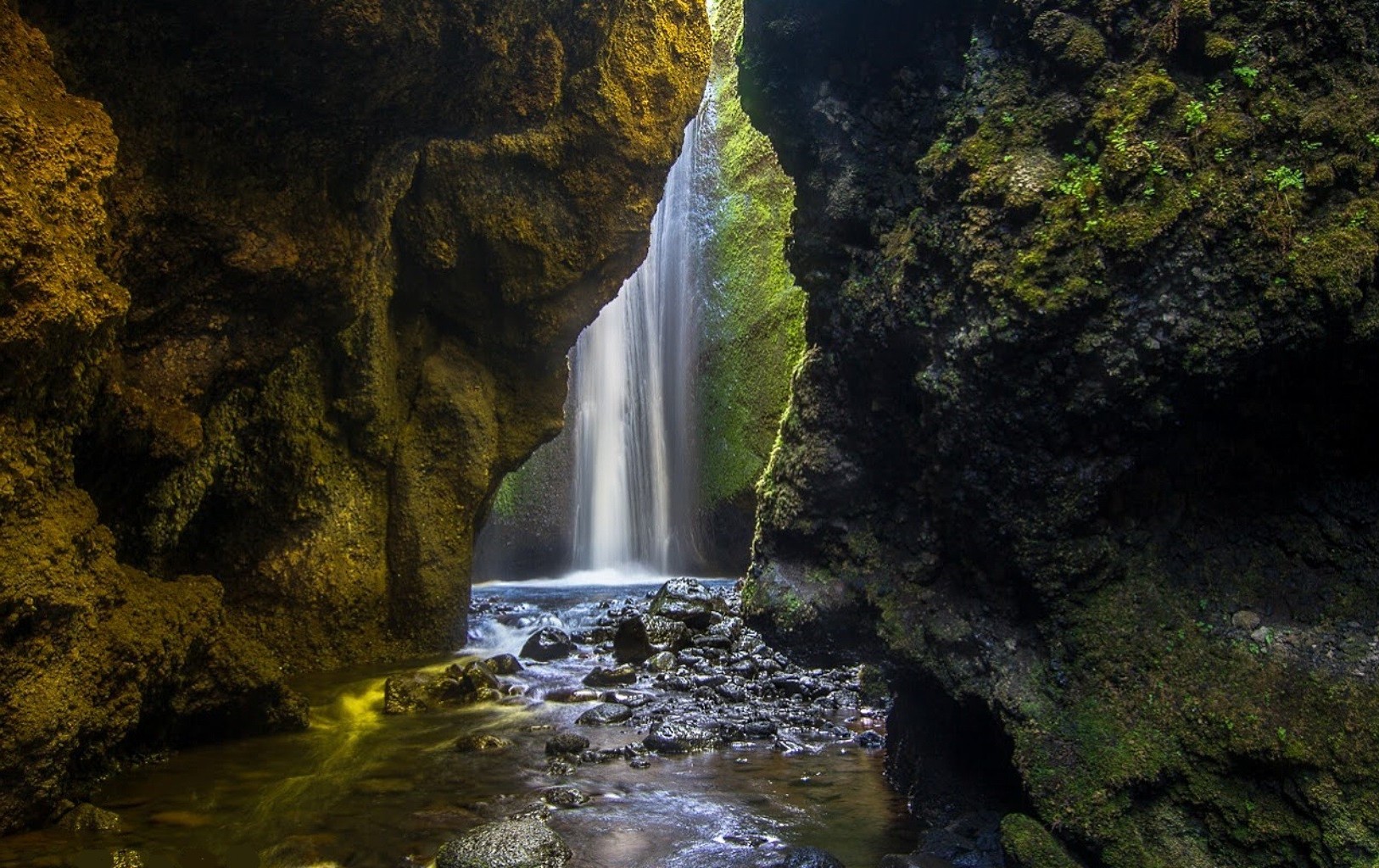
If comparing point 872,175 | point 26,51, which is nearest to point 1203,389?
point 872,175

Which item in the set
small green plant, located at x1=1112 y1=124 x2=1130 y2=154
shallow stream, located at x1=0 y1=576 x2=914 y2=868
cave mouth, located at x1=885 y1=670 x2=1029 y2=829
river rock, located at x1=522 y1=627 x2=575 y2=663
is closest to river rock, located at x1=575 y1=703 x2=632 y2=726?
shallow stream, located at x1=0 y1=576 x2=914 y2=868

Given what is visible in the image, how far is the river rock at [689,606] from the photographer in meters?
9.81

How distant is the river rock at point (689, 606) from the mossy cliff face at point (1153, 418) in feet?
19.3

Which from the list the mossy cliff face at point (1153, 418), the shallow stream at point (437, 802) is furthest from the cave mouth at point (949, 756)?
the mossy cliff face at point (1153, 418)

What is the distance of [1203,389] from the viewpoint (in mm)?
3193

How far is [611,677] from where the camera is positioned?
799cm

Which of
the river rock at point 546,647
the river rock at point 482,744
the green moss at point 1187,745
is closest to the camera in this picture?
the green moss at point 1187,745

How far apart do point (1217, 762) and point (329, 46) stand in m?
4.98

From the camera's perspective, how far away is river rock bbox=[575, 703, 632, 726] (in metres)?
6.66

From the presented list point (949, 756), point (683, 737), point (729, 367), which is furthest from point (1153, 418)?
point (729, 367)

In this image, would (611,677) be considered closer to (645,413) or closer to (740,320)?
(740,320)

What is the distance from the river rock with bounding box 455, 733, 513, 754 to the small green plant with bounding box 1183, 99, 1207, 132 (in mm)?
5163

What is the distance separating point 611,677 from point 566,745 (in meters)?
2.10

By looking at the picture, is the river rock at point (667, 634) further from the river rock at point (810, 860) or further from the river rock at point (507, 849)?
the river rock at point (810, 860)
